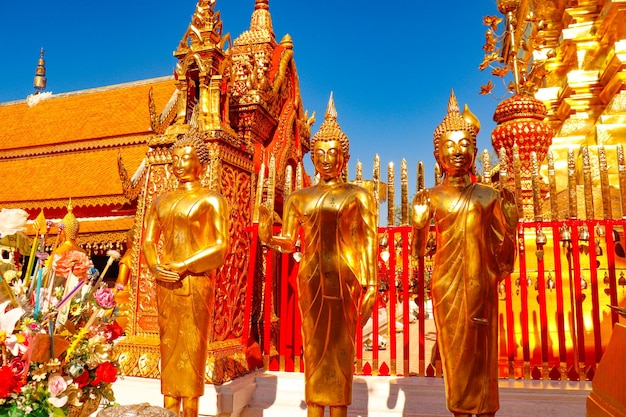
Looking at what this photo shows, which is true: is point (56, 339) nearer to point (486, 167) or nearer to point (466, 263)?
point (466, 263)

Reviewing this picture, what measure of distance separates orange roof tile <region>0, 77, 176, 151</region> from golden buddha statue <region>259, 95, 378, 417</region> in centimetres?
902

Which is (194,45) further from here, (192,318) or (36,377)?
(36,377)

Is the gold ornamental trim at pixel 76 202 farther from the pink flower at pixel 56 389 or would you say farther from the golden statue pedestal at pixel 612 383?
the golden statue pedestal at pixel 612 383

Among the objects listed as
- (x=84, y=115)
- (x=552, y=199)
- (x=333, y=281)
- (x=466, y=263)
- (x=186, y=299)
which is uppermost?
(x=84, y=115)

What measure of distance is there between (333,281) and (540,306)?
7.29 feet

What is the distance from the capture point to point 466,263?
307 cm

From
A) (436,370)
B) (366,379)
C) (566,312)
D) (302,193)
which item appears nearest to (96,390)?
(302,193)

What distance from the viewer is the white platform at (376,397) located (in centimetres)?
397

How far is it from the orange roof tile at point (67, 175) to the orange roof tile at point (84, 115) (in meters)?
0.46

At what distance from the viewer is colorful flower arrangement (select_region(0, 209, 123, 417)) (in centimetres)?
204

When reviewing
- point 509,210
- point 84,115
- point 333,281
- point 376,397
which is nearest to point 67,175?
point 84,115

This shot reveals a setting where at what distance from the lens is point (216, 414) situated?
4031 millimetres

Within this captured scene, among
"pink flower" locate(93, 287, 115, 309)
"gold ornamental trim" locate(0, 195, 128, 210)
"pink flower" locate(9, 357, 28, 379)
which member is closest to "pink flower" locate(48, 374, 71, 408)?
"pink flower" locate(9, 357, 28, 379)

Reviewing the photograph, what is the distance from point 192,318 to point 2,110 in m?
14.8
